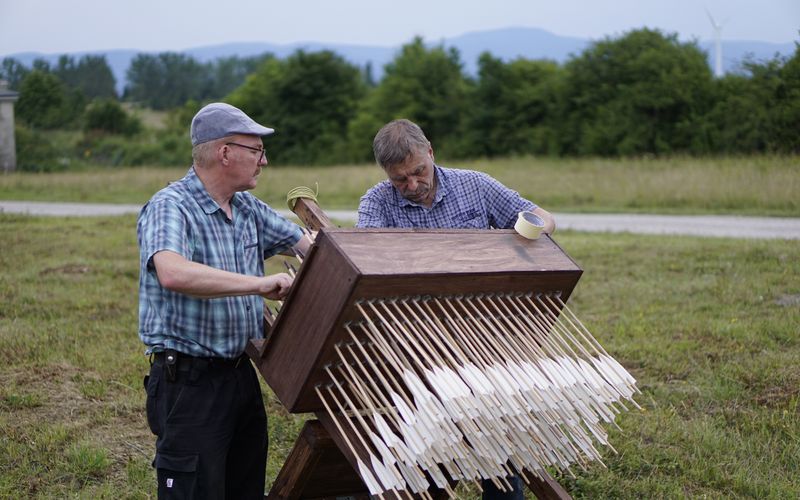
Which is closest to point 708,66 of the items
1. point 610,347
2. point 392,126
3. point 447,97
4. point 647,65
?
point 647,65

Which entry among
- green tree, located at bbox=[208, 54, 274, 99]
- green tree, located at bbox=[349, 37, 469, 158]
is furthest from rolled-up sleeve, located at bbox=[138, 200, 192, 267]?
green tree, located at bbox=[208, 54, 274, 99]

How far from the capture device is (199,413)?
3520mm

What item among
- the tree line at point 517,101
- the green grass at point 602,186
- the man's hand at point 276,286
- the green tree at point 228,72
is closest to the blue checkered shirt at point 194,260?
the man's hand at point 276,286

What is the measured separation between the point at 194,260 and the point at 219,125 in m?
0.54

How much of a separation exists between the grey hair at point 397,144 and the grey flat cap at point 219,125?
0.60 meters

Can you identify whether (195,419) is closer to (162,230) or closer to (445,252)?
(162,230)

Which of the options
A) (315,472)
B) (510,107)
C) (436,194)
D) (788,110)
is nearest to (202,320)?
(315,472)

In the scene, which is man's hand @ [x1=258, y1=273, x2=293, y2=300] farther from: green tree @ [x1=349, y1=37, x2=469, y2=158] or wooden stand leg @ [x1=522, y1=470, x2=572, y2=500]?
green tree @ [x1=349, y1=37, x2=469, y2=158]

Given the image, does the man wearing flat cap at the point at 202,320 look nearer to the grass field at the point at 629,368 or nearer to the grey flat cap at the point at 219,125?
the grey flat cap at the point at 219,125

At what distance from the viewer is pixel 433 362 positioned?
3.11 metres

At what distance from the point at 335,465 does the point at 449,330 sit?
961mm

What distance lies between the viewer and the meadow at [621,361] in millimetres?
4973

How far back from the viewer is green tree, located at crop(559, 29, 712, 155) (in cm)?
3438

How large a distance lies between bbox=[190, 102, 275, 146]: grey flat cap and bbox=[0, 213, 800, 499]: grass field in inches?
87.5
